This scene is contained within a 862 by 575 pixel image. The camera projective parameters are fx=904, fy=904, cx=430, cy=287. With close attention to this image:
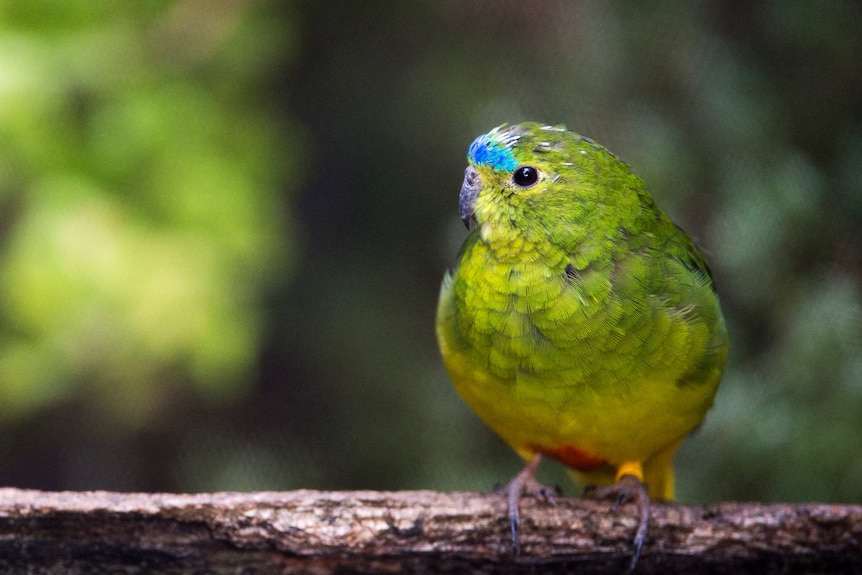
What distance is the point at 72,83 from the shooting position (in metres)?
2.60

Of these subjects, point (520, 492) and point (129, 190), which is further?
point (129, 190)

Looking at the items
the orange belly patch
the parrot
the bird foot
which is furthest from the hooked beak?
the bird foot

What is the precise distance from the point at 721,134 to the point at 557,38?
2.40ft

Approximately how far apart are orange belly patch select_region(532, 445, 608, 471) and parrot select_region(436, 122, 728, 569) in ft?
0.25

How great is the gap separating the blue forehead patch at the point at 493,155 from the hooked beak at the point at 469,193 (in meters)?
0.03

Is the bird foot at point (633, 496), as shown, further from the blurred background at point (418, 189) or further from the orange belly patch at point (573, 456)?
the blurred background at point (418, 189)

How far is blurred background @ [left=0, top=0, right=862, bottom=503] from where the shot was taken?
2.58m

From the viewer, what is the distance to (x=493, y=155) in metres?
1.88

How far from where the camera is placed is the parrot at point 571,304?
6.16ft

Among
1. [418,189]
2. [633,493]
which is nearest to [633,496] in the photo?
[633,493]

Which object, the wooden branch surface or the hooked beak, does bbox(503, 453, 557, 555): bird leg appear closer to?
the wooden branch surface

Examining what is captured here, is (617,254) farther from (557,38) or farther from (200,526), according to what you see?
(557,38)

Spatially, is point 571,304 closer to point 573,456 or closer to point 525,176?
point 525,176

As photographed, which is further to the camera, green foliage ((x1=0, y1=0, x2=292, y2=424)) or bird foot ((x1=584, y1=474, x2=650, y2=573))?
green foliage ((x1=0, y1=0, x2=292, y2=424))
